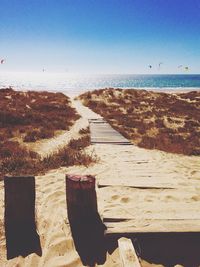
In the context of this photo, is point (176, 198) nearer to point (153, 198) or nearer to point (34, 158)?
point (153, 198)

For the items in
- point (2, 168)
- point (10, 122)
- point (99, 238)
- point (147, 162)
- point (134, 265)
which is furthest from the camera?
point (10, 122)

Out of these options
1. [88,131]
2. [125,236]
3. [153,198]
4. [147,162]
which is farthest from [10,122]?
[125,236]

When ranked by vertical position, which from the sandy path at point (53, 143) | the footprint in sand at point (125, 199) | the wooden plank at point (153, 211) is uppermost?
the wooden plank at point (153, 211)

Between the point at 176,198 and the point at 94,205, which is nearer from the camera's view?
the point at 94,205

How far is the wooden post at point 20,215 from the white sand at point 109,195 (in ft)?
0.42

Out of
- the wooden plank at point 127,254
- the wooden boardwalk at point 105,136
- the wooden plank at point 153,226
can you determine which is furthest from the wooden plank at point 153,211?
the wooden boardwalk at point 105,136

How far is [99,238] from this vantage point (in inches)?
173

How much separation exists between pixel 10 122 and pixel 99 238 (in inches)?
547

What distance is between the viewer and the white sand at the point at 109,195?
4082 millimetres

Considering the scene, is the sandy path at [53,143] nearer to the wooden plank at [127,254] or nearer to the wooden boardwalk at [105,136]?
the wooden boardwalk at [105,136]

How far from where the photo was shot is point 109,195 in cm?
598

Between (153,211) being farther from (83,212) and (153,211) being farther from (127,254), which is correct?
(127,254)

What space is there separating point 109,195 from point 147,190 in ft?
3.14

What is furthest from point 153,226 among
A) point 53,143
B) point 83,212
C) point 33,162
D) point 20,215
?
point 53,143
